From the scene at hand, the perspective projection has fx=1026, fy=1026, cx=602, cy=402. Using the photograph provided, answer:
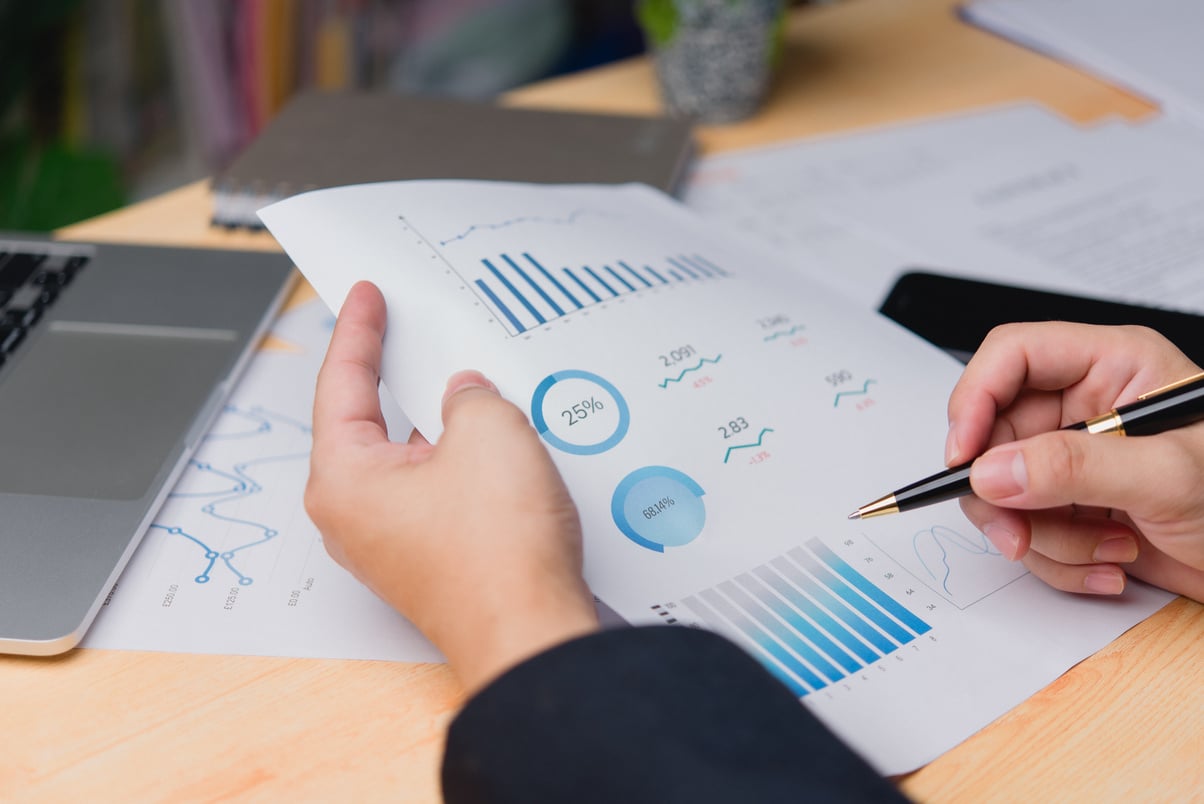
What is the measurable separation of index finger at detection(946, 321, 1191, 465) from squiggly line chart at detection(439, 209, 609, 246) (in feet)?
0.80

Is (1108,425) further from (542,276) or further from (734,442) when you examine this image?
(542,276)

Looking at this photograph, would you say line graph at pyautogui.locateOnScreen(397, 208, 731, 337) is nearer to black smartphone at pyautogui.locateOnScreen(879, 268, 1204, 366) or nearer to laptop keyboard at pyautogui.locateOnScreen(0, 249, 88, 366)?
black smartphone at pyautogui.locateOnScreen(879, 268, 1204, 366)

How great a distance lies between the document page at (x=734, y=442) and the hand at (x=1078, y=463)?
0.02 metres

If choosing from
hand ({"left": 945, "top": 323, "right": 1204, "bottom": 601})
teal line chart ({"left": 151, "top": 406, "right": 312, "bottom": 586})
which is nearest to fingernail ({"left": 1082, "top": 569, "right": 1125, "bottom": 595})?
hand ({"left": 945, "top": 323, "right": 1204, "bottom": 601})

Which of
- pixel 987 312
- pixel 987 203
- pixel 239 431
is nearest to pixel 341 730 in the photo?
pixel 239 431

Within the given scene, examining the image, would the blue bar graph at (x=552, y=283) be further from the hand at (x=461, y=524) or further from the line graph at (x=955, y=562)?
the line graph at (x=955, y=562)

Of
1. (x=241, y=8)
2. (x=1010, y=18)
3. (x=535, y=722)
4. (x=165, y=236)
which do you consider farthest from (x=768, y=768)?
(x=241, y=8)

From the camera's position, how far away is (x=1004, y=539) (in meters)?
0.46

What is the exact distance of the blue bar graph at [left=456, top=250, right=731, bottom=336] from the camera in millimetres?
514

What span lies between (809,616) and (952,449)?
11 cm

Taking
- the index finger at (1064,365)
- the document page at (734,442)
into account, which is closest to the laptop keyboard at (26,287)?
the document page at (734,442)

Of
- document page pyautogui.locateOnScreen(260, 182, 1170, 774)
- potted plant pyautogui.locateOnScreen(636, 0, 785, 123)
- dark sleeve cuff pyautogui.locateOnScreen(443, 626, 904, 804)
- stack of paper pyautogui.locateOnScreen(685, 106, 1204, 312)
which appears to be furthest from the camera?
potted plant pyautogui.locateOnScreen(636, 0, 785, 123)

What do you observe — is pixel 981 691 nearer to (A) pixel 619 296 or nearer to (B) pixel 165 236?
(A) pixel 619 296

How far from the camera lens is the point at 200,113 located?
1.58 meters
